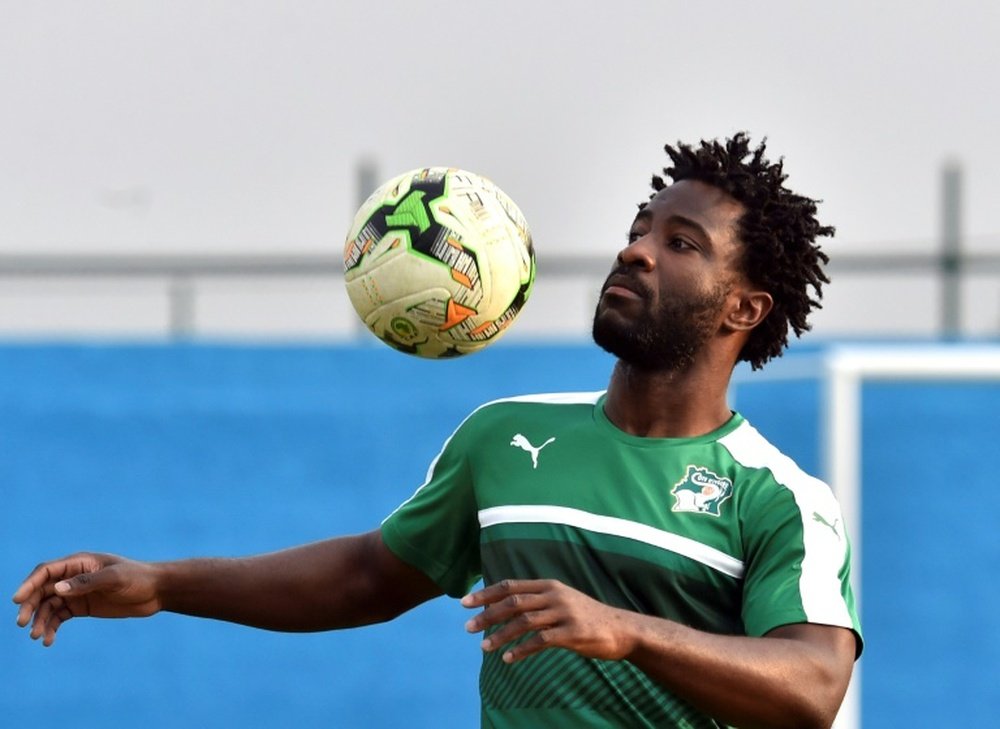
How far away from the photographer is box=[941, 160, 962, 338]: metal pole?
10.2 meters

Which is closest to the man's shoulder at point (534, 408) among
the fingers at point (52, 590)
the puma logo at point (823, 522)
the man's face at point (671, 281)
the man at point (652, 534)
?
the man at point (652, 534)

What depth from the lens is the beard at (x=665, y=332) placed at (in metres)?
4.02

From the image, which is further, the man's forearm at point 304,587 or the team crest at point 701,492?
the man's forearm at point 304,587

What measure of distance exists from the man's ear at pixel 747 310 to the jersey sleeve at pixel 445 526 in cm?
69

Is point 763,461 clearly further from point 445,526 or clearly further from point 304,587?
point 304,587

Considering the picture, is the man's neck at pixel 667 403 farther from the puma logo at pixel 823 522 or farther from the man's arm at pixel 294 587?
the man's arm at pixel 294 587

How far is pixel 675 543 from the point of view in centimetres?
385

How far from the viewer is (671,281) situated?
4.05 meters

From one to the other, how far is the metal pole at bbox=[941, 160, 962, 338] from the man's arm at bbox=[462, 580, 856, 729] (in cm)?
693

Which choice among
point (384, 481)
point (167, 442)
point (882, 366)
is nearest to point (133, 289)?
point (167, 442)

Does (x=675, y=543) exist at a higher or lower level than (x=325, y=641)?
higher

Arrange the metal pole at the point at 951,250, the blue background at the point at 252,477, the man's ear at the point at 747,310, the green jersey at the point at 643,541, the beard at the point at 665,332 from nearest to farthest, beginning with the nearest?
1. the green jersey at the point at 643,541
2. the beard at the point at 665,332
3. the man's ear at the point at 747,310
4. the blue background at the point at 252,477
5. the metal pole at the point at 951,250

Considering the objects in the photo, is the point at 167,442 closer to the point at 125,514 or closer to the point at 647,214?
the point at 125,514

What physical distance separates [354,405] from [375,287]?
224 inches
